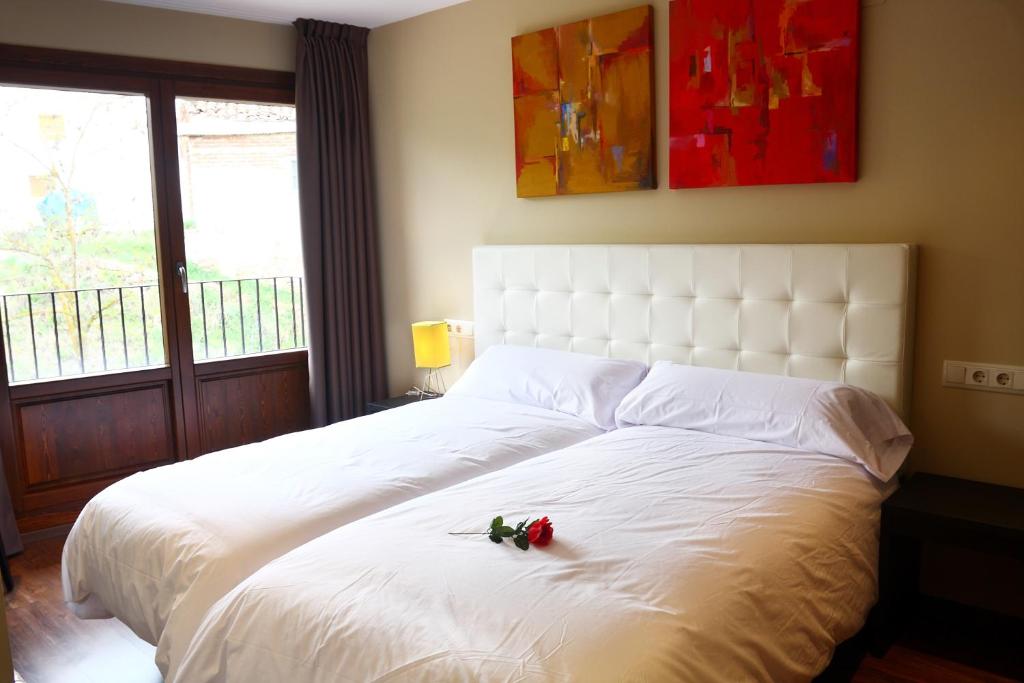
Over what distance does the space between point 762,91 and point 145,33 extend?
3031mm

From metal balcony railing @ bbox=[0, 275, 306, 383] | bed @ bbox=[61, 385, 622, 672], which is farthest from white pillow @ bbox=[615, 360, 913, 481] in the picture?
metal balcony railing @ bbox=[0, 275, 306, 383]

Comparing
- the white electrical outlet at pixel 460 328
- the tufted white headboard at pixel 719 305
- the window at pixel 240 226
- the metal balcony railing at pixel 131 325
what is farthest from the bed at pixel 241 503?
the window at pixel 240 226

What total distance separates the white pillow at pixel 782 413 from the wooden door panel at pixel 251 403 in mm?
2305

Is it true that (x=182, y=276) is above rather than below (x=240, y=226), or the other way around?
below

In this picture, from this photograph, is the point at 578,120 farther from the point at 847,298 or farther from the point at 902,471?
the point at 902,471

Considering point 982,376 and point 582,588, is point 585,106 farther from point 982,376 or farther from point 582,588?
point 582,588

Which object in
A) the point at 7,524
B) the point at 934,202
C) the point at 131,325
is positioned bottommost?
the point at 7,524

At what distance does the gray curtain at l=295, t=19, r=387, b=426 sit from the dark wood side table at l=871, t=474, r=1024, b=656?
3.10 metres

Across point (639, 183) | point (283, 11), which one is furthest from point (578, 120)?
point (283, 11)

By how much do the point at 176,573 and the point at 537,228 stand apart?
2478 millimetres

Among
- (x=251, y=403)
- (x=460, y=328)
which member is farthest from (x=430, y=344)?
(x=251, y=403)

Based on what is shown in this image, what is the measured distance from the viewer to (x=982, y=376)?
281 centimetres

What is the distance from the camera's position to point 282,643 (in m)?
1.87

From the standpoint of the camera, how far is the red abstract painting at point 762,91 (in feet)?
9.84
